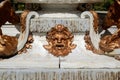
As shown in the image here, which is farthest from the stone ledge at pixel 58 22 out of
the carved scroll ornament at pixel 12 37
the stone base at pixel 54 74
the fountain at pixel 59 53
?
the stone base at pixel 54 74

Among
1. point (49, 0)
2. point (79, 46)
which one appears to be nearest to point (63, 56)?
point (79, 46)

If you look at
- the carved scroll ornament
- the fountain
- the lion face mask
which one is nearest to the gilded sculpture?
the fountain

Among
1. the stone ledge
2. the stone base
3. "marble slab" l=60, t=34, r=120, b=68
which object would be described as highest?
the stone ledge

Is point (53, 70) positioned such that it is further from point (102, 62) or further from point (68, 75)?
point (102, 62)

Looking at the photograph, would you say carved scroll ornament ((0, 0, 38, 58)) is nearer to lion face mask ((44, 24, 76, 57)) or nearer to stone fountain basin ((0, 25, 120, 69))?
stone fountain basin ((0, 25, 120, 69))

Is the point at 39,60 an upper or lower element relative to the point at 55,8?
lower

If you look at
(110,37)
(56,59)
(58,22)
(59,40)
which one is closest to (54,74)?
(56,59)

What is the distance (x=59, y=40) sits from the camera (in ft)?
19.9

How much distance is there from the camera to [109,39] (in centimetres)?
609

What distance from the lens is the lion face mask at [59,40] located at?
19.8 ft

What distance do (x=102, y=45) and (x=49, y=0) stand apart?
95 cm

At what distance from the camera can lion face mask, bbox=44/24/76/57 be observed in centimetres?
603

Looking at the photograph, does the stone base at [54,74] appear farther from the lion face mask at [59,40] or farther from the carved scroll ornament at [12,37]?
the lion face mask at [59,40]

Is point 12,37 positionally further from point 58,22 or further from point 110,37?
point 110,37
